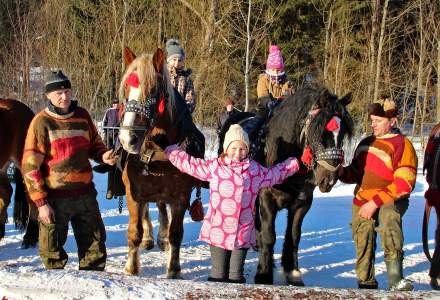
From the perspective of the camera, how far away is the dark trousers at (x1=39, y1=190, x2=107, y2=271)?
351 cm

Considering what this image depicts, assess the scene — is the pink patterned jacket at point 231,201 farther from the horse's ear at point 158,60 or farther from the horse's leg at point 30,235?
the horse's leg at point 30,235

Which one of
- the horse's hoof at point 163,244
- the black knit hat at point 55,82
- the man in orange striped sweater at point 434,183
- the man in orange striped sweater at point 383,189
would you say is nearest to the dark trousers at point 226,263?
the man in orange striped sweater at point 383,189

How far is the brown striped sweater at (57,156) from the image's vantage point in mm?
3336

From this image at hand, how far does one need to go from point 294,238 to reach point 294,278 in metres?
0.37

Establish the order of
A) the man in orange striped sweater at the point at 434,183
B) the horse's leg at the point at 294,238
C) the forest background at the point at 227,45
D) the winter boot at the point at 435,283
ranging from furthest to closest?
the forest background at the point at 227,45
the horse's leg at the point at 294,238
the winter boot at the point at 435,283
the man in orange striped sweater at the point at 434,183

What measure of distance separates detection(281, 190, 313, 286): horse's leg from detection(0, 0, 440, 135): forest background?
381 inches

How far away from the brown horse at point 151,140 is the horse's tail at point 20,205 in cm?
→ 168

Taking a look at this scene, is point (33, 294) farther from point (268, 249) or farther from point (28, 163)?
point (268, 249)

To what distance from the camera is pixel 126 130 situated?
11.1 ft

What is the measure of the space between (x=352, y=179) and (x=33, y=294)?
2.64 m

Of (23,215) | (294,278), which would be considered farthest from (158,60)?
(23,215)

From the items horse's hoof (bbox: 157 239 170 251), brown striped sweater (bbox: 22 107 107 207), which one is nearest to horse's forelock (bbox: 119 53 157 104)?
brown striped sweater (bbox: 22 107 107 207)

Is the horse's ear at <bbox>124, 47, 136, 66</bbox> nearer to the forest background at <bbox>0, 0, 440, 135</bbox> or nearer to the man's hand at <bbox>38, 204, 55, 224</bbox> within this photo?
the man's hand at <bbox>38, 204, 55, 224</bbox>

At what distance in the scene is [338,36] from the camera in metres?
17.5
